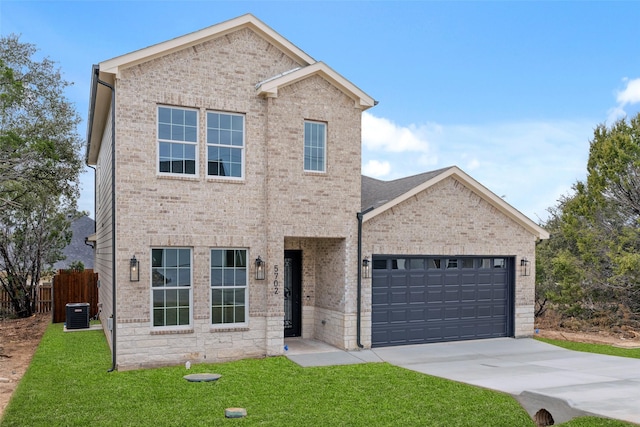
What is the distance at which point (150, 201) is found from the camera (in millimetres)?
11148

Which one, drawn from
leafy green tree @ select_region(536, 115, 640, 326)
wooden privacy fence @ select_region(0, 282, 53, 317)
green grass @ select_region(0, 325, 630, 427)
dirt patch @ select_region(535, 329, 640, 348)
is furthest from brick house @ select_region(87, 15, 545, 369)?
wooden privacy fence @ select_region(0, 282, 53, 317)

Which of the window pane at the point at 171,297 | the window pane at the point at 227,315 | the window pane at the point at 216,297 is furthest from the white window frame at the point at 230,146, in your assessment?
the window pane at the point at 227,315

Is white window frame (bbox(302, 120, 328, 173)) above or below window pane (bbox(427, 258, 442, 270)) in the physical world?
above

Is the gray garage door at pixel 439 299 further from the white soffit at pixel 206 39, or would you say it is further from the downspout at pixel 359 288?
the white soffit at pixel 206 39

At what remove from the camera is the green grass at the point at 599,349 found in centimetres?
1318

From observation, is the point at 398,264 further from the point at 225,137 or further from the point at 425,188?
the point at 225,137

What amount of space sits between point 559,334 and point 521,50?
9773 millimetres

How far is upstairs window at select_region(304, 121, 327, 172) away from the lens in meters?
12.7

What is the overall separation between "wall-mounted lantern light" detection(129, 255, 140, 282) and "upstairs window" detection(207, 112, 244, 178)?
259 centimetres

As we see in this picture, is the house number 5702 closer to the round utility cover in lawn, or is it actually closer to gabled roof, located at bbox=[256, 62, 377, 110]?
the round utility cover in lawn

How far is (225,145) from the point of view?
1189cm

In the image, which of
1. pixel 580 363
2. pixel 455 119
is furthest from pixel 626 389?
pixel 455 119

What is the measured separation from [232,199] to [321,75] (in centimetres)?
388

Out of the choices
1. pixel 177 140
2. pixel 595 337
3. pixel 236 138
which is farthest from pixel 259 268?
pixel 595 337
